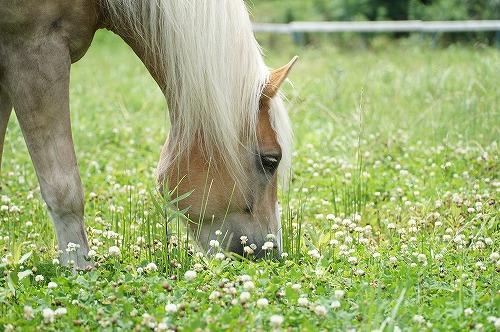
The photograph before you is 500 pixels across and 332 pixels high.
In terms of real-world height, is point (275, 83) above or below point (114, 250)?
above

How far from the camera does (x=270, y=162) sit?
380 centimetres

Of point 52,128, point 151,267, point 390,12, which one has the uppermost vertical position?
point 52,128

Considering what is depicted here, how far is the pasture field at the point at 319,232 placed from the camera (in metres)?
2.86

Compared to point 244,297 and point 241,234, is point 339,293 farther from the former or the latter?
point 241,234

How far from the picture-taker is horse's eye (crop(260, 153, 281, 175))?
3789mm

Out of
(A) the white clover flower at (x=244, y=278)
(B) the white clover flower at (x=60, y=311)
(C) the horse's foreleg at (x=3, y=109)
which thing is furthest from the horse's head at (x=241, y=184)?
(B) the white clover flower at (x=60, y=311)

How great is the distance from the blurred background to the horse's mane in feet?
32.3

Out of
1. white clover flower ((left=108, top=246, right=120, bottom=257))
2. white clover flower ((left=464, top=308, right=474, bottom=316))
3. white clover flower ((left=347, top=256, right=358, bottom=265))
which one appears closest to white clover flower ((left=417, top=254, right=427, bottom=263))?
white clover flower ((left=347, top=256, right=358, bottom=265))

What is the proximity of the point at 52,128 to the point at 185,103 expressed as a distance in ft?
2.15

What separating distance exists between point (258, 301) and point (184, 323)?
0.29 metres

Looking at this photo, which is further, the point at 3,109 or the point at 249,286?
the point at 3,109

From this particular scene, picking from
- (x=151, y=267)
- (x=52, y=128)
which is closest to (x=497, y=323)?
(x=151, y=267)

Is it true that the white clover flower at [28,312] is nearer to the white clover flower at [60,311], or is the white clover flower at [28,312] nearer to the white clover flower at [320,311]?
the white clover flower at [60,311]

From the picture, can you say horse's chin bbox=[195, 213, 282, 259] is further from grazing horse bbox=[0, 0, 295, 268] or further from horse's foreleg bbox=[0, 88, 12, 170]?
horse's foreleg bbox=[0, 88, 12, 170]
